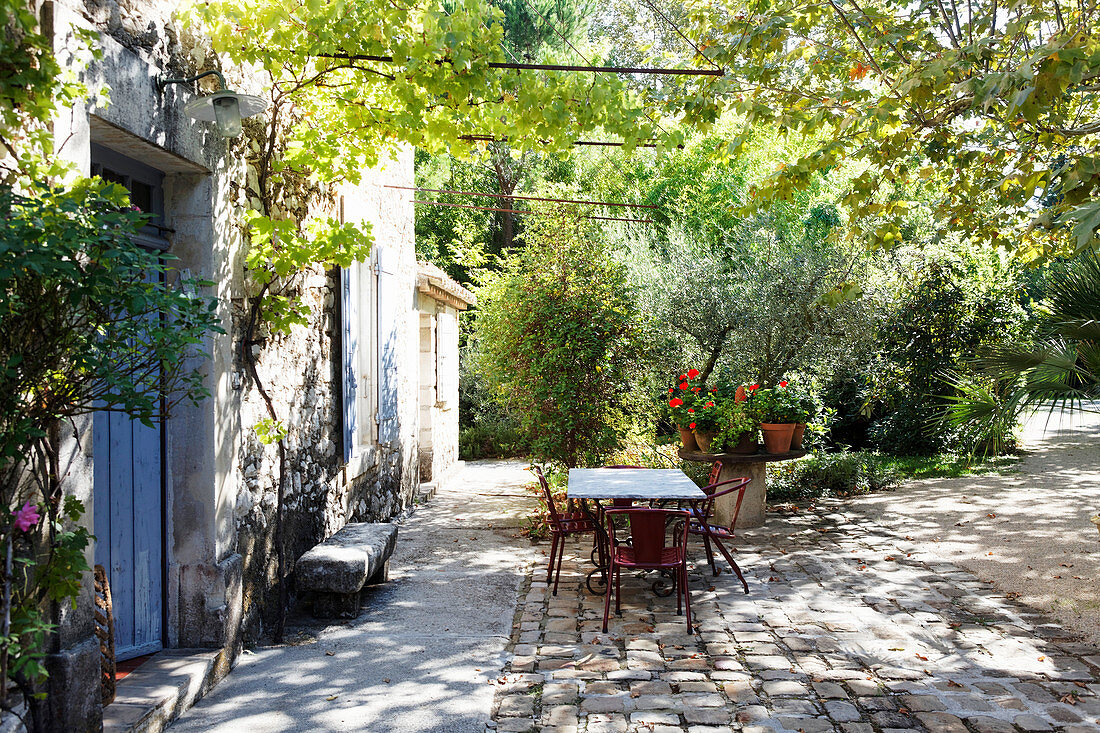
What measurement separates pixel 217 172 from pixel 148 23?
2.54 feet

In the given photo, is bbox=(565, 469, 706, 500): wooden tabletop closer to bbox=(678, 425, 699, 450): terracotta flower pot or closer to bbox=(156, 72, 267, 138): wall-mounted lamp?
bbox=(678, 425, 699, 450): terracotta flower pot

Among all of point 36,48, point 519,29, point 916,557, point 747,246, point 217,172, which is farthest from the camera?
point 519,29

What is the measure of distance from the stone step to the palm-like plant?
489 centimetres

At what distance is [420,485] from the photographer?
399 inches

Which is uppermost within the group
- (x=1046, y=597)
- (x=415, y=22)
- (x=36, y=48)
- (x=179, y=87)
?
(x=415, y=22)

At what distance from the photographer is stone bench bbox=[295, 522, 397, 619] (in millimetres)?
4879

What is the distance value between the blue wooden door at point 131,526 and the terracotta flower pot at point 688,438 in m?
5.20

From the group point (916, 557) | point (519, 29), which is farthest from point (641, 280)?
point (519, 29)

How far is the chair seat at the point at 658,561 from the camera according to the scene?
4906mm

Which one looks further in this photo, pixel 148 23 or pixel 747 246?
pixel 747 246

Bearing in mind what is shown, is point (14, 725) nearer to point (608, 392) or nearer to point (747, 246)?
point (608, 392)

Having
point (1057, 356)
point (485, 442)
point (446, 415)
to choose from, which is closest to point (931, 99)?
point (1057, 356)

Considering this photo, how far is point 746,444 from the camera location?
777cm

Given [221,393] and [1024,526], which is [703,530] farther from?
[1024,526]
